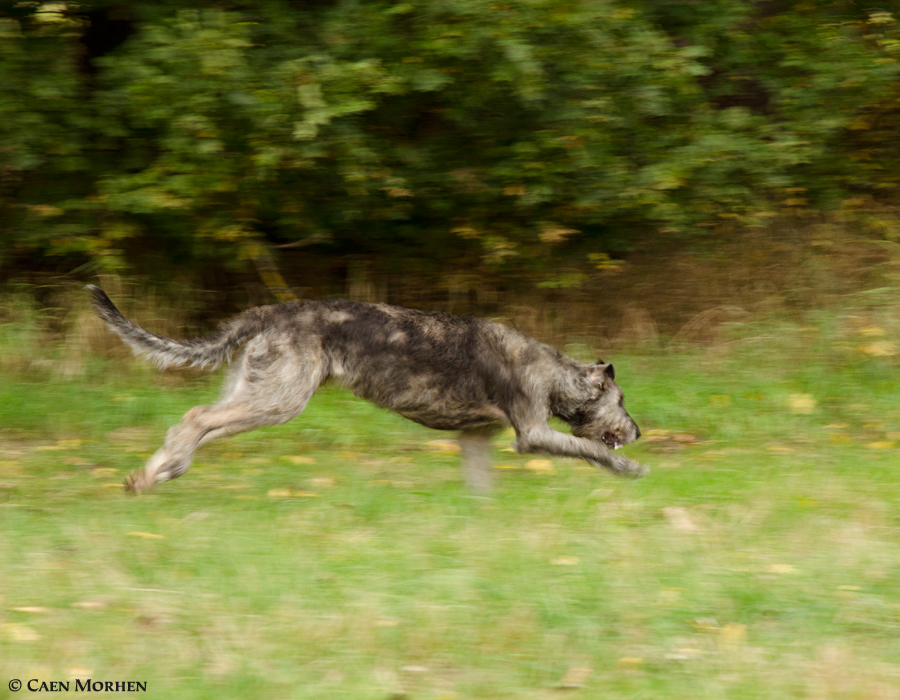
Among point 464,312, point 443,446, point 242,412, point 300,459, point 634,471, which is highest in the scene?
point 242,412

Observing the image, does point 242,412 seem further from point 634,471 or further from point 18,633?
point 634,471

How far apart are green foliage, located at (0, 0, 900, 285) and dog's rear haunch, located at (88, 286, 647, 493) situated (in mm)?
3163

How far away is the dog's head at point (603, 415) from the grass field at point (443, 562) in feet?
1.17

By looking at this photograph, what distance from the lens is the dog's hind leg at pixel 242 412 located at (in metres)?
6.73

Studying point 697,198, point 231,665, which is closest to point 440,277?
point 697,198

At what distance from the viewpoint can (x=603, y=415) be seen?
7.68 metres

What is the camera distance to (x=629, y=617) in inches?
191

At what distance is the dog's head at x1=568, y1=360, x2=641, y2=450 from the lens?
25.1ft

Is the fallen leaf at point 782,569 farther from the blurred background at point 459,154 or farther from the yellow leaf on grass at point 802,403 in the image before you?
the blurred background at point 459,154

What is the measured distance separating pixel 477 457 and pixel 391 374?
1.04 metres

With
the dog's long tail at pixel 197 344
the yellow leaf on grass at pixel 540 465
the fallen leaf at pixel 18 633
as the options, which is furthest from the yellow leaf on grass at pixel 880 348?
the fallen leaf at pixel 18 633

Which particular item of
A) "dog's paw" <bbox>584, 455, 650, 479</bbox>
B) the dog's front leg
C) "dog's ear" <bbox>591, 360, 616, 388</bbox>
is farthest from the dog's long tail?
"dog's paw" <bbox>584, 455, 650, 479</bbox>

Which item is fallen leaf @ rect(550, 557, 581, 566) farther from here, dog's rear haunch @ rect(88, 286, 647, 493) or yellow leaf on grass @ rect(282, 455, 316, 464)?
yellow leaf on grass @ rect(282, 455, 316, 464)

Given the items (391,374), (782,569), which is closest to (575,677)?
(782,569)
